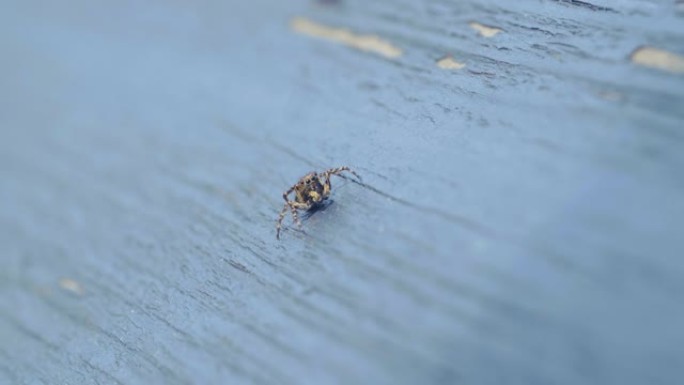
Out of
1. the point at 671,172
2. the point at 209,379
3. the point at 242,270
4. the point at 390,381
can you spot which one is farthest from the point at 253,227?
the point at 671,172

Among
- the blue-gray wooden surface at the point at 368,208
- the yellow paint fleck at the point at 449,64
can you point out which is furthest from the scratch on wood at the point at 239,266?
the yellow paint fleck at the point at 449,64

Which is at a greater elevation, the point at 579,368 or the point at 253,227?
the point at 579,368

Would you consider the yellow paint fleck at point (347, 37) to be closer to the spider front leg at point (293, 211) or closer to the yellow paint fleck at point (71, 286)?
the spider front leg at point (293, 211)

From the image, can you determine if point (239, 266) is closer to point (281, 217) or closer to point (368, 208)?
point (281, 217)

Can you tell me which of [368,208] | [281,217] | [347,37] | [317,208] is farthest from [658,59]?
[347,37]

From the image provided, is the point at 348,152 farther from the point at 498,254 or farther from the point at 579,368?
the point at 579,368

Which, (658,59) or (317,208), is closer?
(658,59)
